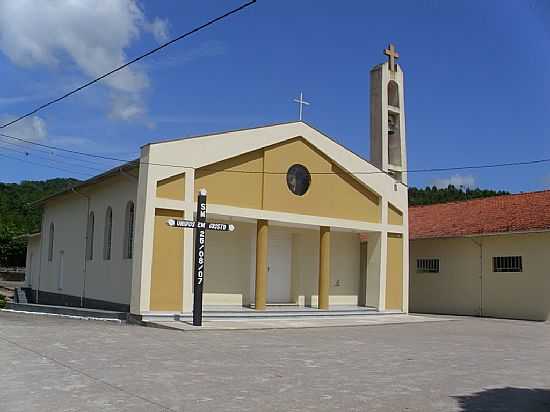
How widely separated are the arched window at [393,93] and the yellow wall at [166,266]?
12.7m

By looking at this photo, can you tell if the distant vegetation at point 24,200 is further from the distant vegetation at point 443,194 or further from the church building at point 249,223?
the church building at point 249,223

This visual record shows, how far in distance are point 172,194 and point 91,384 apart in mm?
10959

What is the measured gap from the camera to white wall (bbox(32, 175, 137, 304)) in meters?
20.3

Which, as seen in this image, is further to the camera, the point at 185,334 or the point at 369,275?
the point at 369,275

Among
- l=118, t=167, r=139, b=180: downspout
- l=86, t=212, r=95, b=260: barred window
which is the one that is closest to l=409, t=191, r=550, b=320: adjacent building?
l=118, t=167, r=139, b=180: downspout

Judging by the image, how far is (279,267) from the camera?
954 inches

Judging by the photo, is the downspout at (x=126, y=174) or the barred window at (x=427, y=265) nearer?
the downspout at (x=126, y=174)

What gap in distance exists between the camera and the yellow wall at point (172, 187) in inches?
723

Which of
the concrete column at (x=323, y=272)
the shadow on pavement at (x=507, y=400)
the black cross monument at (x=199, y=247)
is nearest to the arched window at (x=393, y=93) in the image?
the concrete column at (x=323, y=272)

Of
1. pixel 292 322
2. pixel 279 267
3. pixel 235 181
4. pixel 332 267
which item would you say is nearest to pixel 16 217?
pixel 279 267

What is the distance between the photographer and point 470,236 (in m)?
25.3

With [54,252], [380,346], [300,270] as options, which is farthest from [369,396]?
[54,252]

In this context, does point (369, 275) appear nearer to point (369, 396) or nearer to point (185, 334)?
point (185, 334)

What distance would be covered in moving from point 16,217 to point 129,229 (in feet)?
164
